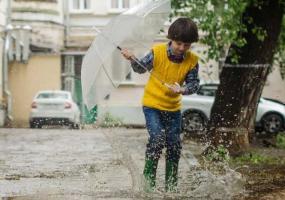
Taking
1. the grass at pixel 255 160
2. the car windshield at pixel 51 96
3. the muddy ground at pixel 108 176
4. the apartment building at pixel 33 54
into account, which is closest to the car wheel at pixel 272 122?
the car windshield at pixel 51 96

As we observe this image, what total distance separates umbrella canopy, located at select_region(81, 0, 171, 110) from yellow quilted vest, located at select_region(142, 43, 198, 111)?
1.45ft

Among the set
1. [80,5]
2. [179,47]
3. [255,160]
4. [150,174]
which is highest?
[179,47]

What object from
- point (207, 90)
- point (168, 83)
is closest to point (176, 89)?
point (168, 83)

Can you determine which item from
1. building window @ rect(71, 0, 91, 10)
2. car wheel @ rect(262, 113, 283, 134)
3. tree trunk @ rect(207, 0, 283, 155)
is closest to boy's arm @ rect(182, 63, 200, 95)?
tree trunk @ rect(207, 0, 283, 155)

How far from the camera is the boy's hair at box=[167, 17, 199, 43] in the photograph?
655cm

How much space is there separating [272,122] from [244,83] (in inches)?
521

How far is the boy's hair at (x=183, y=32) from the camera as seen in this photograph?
258 inches

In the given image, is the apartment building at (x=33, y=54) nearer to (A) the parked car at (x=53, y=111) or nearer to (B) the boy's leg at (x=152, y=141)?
(A) the parked car at (x=53, y=111)

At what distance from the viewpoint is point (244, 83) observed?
39.4 ft

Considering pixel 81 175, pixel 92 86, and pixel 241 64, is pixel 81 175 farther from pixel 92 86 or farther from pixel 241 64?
pixel 241 64

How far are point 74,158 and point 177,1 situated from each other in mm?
4274

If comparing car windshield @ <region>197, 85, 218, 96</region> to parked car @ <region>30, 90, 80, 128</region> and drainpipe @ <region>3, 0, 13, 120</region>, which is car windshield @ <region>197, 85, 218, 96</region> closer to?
parked car @ <region>30, 90, 80, 128</region>

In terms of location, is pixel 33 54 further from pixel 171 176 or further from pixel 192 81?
pixel 192 81

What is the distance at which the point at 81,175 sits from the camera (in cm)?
870
